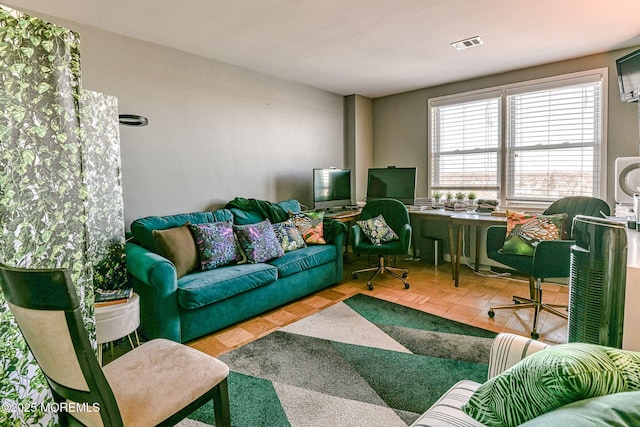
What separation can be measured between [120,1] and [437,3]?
232cm

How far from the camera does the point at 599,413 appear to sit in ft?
1.93

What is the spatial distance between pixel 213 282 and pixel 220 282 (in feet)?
0.19

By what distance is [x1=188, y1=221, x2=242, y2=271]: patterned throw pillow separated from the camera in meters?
2.92

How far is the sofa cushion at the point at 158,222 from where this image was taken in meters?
2.81

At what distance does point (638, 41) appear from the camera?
10.8 feet

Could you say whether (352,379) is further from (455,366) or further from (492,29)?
(492,29)

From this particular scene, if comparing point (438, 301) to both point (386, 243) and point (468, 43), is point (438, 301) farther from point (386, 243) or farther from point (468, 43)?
point (468, 43)

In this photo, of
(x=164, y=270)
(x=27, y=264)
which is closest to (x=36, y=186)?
(x=27, y=264)

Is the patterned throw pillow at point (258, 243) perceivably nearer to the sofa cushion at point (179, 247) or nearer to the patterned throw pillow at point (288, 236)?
the patterned throw pillow at point (288, 236)

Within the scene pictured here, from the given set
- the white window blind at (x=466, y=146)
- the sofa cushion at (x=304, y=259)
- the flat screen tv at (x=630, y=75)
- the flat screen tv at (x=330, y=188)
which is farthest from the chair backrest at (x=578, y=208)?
the flat screen tv at (x=330, y=188)

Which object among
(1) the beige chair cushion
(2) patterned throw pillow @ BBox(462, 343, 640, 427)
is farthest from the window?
(1) the beige chair cushion

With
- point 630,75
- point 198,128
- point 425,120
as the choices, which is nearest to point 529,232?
point 630,75

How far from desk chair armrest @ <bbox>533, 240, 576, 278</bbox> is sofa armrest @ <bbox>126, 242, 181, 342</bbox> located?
279 centimetres

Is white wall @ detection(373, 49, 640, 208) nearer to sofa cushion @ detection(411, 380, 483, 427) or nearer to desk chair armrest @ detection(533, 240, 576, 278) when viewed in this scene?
desk chair armrest @ detection(533, 240, 576, 278)
